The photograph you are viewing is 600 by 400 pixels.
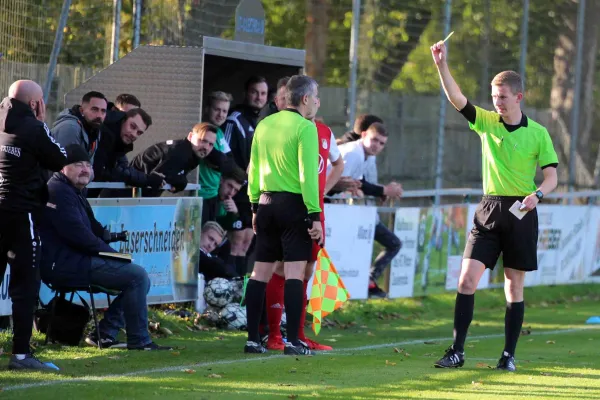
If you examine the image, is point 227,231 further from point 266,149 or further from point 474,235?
point 474,235

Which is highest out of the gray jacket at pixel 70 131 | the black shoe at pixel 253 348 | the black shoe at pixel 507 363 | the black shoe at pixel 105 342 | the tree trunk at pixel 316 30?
the tree trunk at pixel 316 30

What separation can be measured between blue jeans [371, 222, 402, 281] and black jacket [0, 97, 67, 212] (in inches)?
278

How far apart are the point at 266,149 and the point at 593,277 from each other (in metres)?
12.0

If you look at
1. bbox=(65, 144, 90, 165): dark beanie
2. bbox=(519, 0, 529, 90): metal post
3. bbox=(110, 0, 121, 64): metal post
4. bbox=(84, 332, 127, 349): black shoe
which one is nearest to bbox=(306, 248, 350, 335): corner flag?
bbox=(84, 332, 127, 349): black shoe

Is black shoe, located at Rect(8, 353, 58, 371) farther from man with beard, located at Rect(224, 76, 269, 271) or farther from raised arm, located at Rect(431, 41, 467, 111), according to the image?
man with beard, located at Rect(224, 76, 269, 271)

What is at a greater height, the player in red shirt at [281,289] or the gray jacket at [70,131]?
the gray jacket at [70,131]

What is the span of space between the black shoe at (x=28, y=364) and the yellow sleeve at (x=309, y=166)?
2275mm

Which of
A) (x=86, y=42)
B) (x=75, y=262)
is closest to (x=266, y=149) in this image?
(x=75, y=262)

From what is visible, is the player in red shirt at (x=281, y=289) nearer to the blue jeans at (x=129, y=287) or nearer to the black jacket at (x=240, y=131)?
the blue jeans at (x=129, y=287)

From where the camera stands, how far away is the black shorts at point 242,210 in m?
13.5

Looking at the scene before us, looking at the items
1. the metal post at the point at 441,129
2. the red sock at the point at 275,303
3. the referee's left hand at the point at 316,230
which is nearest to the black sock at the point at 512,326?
the referee's left hand at the point at 316,230

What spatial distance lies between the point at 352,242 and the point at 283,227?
498 centimetres

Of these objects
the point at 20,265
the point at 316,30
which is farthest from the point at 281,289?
the point at 316,30

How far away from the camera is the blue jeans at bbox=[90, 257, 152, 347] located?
1005 cm
